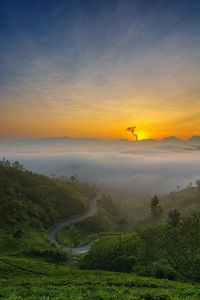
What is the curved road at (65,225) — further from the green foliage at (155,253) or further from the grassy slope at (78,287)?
the grassy slope at (78,287)

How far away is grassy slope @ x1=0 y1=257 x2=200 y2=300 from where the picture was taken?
31.0m

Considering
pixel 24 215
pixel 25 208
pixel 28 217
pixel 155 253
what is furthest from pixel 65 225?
pixel 155 253

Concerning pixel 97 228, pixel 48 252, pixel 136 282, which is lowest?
pixel 97 228

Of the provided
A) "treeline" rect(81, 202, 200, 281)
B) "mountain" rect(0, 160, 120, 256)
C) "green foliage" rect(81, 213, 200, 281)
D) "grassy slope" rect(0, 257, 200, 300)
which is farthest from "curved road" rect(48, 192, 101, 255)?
"grassy slope" rect(0, 257, 200, 300)

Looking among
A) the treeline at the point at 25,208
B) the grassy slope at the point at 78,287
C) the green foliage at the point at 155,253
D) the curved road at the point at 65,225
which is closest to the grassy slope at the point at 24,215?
the treeline at the point at 25,208

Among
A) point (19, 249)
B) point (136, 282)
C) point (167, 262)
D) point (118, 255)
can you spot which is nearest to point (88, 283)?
point (136, 282)

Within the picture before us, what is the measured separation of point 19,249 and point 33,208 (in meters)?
76.2

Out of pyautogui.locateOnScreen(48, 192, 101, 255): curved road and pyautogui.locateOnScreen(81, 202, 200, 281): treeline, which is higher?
pyautogui.locateOnScreen(81, 202, 200, 281): treeline

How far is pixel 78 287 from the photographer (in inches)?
1469

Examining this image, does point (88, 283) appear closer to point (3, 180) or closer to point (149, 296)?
point (149, 296)

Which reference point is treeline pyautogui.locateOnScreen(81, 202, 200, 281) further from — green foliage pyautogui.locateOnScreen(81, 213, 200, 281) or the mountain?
the mountain

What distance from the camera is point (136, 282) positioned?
42875 mm

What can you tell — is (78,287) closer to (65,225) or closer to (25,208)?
(25,208)

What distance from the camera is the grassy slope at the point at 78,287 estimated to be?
31047mm
